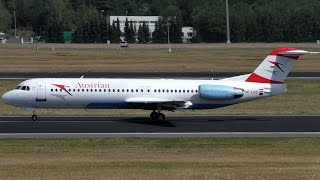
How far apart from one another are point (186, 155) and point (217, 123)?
12860mm

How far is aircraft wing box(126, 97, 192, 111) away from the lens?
161ft

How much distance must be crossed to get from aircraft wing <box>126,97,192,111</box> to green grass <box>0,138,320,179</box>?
8562mm

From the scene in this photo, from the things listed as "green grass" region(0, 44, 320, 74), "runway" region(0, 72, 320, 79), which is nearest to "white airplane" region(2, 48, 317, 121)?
"runway" region(0, 72, 320, 79)

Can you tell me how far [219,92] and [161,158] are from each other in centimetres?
1604

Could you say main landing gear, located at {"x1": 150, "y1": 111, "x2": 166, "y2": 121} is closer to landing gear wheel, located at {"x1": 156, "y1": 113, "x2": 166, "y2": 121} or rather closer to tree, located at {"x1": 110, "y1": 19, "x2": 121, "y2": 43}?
landing gear wheel, located at {"x1": 156, "y1": 113, "x2": 166, "y2": 121}

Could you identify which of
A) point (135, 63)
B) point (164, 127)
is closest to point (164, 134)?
point (164, 127)

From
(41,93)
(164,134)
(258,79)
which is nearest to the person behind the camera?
(164,134)

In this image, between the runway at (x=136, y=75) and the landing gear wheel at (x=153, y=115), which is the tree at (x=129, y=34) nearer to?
the runway at (x=136, y=75)

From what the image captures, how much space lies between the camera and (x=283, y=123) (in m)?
48.2

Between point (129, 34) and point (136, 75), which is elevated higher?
point (129, 34)

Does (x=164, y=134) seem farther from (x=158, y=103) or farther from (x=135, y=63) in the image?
(x=135, y=63)

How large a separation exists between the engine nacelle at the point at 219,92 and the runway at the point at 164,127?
1.44 m

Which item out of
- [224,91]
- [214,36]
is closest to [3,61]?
[224,91]

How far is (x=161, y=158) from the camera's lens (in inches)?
1355
